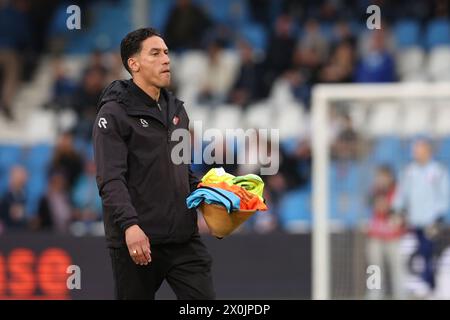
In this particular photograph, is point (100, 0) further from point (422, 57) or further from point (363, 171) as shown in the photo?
point (363, 171)

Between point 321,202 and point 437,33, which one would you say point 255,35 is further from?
point 321,202

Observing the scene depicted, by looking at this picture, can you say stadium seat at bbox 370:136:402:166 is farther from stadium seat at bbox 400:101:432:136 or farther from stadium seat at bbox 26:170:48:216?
stadium seat at bbox 26:170:48:216

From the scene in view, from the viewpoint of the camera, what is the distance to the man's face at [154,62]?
672 cm

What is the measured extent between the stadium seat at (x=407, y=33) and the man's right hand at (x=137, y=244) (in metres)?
10.0

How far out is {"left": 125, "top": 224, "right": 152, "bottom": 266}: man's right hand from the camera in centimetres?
630

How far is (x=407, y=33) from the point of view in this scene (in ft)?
52.5

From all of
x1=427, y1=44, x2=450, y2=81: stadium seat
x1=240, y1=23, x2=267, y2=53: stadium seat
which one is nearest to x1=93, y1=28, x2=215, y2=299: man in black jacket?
x1=427, y1=44, x2=450, y2=81: stadium seat

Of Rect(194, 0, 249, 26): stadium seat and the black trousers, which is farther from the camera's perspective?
Rect(194, 0, 249, 26): stadium seat

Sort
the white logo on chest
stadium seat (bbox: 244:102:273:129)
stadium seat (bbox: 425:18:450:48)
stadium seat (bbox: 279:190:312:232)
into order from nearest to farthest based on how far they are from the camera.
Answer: the white logo on chest < stadium seat (bbox: 279:190:312:232) < stadium seat (bbox: 244:102:273:129) < stadium seat (bbox: 425:18:450:48)

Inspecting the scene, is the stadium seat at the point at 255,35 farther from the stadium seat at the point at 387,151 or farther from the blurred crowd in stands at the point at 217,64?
the stadium seat at the point at 387,151

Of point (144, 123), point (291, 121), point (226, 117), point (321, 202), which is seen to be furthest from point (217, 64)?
point (144, 123)

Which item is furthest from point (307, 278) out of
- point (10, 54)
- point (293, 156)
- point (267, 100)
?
point (10, 54)

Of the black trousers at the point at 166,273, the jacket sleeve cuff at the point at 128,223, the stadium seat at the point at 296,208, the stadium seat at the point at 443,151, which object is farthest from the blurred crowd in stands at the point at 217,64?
the jacket sleeve cuff at the point at 128,223

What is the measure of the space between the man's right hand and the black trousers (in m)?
0.26
